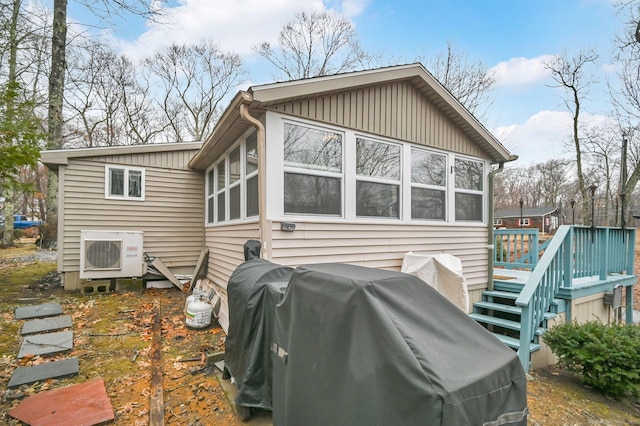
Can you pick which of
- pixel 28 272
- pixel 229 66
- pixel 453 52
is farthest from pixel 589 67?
pixel 28 272

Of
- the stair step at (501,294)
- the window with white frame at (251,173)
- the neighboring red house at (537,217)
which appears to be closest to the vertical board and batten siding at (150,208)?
the window with white frame at (251,173)

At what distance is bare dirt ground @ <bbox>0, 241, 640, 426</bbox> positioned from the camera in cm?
271

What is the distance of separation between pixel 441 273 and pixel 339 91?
334 cm

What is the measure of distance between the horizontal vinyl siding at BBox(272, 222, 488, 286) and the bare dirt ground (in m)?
1.61

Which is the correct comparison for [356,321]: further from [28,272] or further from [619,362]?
Answer: [28,272]

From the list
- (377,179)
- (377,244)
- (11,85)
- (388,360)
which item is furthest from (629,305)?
(11,85)

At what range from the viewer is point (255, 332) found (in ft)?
8.01

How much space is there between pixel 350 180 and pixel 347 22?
1761 centimetres

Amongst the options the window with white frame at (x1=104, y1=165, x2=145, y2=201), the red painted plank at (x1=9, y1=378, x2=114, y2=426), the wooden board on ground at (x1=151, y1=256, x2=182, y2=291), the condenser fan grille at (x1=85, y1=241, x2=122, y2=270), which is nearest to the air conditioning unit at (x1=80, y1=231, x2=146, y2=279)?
the condenser fan grille at (x1=85, y1=241, x2=122, y2=270)

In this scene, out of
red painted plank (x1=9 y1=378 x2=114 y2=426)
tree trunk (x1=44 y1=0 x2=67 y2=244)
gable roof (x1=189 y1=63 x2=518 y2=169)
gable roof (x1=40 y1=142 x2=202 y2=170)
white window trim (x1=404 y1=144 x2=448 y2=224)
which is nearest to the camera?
red painted plank (x1=9 y1=378 x2=114 y2=426)

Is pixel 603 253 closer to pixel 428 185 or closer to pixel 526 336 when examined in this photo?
pixel 526 336

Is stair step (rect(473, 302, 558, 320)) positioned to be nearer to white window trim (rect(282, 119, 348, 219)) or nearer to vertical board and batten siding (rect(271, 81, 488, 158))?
vertical board and batten siding (rect(271, 81, 488, 158))

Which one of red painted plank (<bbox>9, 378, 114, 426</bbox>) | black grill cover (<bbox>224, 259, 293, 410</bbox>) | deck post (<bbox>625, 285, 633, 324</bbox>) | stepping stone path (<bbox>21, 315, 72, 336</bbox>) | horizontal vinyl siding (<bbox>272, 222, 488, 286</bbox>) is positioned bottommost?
deck post (<bbox>625, 285, 633, 324</bbox>)

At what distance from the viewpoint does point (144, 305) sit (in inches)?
230
